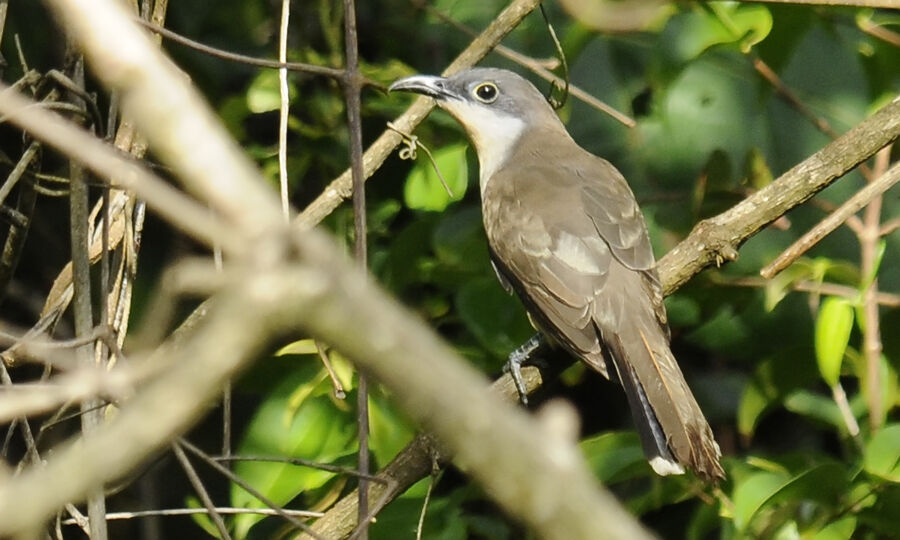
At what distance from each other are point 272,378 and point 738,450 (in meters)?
2.21

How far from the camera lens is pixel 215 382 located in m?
0.92

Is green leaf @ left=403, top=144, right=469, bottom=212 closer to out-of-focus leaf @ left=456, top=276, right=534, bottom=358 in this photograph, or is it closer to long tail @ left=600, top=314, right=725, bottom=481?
out-of-focus leaf @ left=456, top=276, right=534, bottom=358

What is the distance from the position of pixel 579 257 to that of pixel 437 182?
498mm

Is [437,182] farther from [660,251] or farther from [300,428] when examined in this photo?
[300,428]

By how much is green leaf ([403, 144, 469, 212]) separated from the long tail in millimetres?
622

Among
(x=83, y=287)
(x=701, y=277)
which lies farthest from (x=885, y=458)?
(x=83, y=287)

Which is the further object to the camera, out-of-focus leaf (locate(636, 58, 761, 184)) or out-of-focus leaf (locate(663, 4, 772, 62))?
out-of-focus leaf (locate(636, 58, 761, 184))

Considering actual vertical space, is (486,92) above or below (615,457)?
above

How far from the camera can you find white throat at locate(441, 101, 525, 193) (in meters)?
4.41

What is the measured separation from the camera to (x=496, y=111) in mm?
4590

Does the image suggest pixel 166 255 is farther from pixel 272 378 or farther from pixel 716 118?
pixel 716 118

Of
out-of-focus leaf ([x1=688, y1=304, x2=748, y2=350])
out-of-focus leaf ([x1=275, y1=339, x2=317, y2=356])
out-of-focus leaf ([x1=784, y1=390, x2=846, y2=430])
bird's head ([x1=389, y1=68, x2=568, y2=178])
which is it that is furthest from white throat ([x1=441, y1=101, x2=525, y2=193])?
out-of-focus leaf ([x1=784, y1=390, x2=846, y2=430])

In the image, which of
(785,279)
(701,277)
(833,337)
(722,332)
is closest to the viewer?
(833,337)

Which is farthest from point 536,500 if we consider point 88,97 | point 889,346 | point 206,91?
point 206,91
